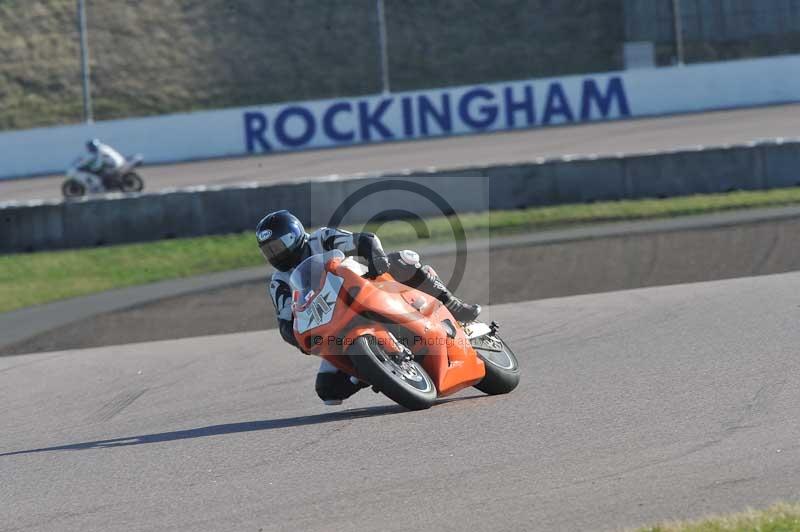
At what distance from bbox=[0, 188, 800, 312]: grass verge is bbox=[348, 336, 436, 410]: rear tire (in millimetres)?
11317

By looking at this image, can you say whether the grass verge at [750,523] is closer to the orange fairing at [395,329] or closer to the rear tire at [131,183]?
the orange fairing at [395,329]

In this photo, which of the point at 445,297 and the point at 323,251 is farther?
the point at 445,297

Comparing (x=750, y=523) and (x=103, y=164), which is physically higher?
Answer: (x=103, y=164)

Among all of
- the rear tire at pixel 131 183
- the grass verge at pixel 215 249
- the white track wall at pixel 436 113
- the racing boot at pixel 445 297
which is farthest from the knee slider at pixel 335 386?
the white track wall at pixel 436 113

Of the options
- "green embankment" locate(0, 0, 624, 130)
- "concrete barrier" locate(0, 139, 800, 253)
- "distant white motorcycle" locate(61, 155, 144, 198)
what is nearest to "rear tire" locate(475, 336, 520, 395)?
"concrete barrier" locate(0, 139, 800, 253)

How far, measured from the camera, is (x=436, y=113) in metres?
34.5

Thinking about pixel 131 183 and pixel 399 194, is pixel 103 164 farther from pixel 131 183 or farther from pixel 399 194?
pixel 399 194

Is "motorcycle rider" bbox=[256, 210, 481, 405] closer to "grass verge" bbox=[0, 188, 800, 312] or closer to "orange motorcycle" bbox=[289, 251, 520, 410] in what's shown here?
"orange motorcycle" bbox=[289, 251, 520, 410]

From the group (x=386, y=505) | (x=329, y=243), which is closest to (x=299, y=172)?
(x=329, y=243)

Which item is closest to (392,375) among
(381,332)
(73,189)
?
(381,332)

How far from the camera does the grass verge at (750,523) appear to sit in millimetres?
4480

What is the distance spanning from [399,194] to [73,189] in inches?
333

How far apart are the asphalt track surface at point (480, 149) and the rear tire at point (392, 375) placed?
1934 cm

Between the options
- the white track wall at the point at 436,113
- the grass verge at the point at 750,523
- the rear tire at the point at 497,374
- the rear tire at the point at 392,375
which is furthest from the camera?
the white track wall at the point at 436,113
